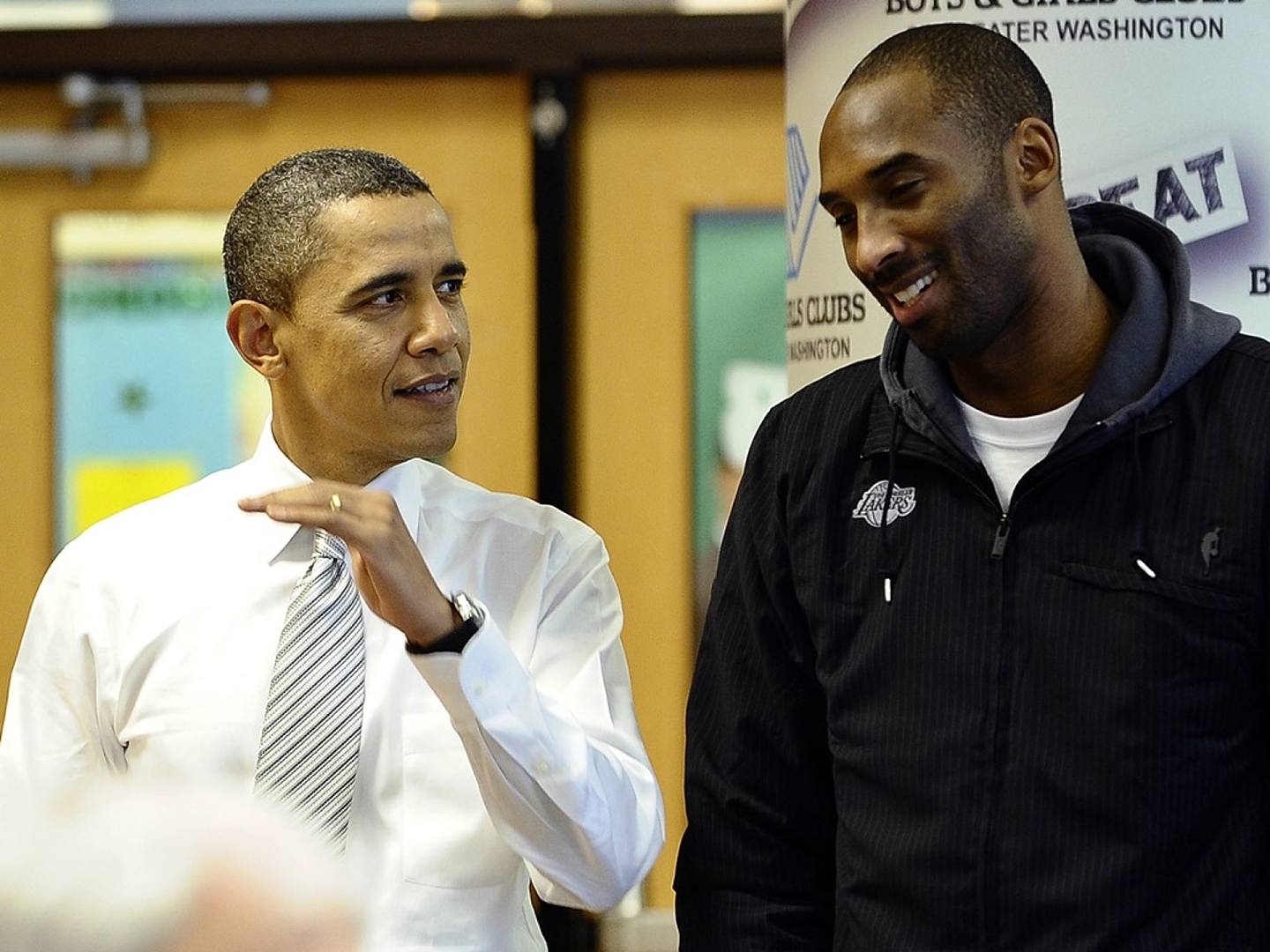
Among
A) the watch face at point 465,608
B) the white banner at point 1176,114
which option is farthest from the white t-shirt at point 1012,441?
the watch face at point 465,608

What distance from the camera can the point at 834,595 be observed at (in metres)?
1.56

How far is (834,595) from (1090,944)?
0.39m

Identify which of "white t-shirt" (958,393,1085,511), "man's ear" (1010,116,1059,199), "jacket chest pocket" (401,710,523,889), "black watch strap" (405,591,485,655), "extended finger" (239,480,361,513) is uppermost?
"man's ear" (1010,116,1059,199)

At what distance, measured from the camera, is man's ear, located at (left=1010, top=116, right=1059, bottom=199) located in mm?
1479

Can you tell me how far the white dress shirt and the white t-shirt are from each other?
45cm

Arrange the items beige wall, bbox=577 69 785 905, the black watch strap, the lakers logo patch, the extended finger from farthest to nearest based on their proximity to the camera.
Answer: beige wall, bbox=577 69 785 905 < the lakers logo patch < the black watch strap < the extended finger

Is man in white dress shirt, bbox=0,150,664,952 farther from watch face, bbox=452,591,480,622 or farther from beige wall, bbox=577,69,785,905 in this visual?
beige wall, bbox=577,69,785,905

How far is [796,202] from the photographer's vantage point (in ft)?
6.65

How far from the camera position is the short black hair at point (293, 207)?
5.65 feet

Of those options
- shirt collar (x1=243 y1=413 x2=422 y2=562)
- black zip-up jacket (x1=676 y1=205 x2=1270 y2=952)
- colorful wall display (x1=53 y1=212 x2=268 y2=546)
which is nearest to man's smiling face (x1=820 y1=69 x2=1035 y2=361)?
black zip-up jacket (x1=676 y1=205 x2=1270 y2=952)

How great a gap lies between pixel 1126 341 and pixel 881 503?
270 mm

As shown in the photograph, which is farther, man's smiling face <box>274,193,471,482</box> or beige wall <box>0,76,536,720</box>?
beige wall <box>0,76,536,720</box>

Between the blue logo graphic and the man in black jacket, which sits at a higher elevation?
the blue logo graphic

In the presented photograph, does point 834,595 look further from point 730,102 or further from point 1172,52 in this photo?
point 730,102
